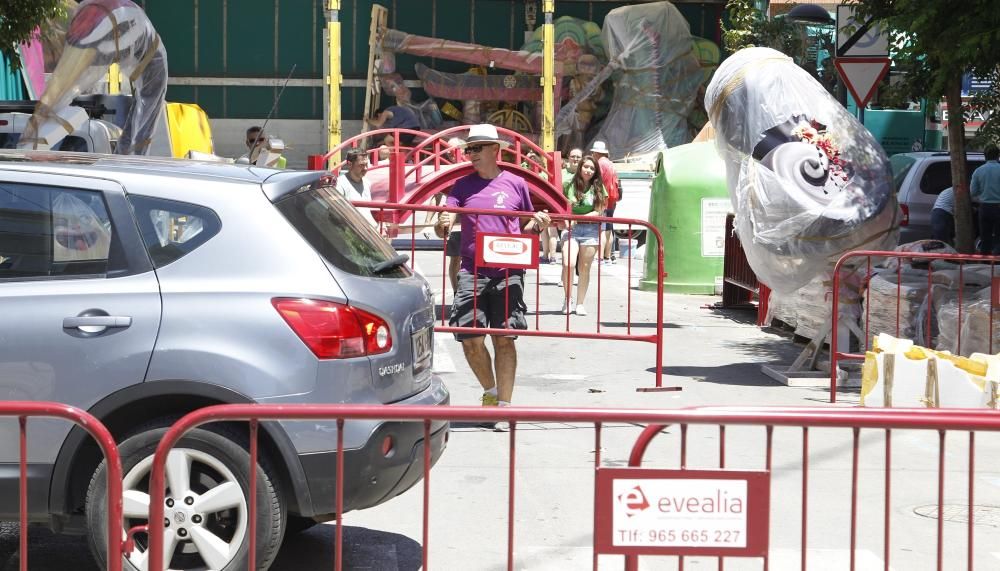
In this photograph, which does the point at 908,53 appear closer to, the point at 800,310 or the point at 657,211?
the point at 800,310

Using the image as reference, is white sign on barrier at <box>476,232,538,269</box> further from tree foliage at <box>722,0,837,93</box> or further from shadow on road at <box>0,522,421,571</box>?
tree foliage at <box>722,0,837,93</box>

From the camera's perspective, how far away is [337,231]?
5.59 metres

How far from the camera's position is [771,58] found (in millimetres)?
10688

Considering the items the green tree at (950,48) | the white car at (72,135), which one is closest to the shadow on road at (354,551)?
the green tree at (950,48)

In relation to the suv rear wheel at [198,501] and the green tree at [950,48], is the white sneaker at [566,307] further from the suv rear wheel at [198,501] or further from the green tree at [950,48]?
the suv rear wheel at [198,501]

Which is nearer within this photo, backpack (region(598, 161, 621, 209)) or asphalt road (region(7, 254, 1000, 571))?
asphalt road (region(7, 254, 1000, 571))

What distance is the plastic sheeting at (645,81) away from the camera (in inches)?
1309

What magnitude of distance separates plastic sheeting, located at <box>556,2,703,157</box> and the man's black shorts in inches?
978

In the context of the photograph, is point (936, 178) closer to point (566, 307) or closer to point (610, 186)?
point (610, 186)

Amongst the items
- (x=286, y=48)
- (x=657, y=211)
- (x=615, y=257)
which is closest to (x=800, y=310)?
(x=657, y=211)

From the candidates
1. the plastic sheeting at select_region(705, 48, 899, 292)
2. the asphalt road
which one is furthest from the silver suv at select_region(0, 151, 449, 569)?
the plastic sheeting at select_region(705, 48, 899, 292)

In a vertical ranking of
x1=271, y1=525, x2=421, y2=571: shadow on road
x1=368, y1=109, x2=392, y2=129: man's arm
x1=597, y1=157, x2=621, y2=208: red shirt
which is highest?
x1=368, y1=109, x2=392, y2=129: man's arm

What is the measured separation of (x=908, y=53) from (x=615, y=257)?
33.1 ft

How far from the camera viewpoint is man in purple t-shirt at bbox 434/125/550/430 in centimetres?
849
